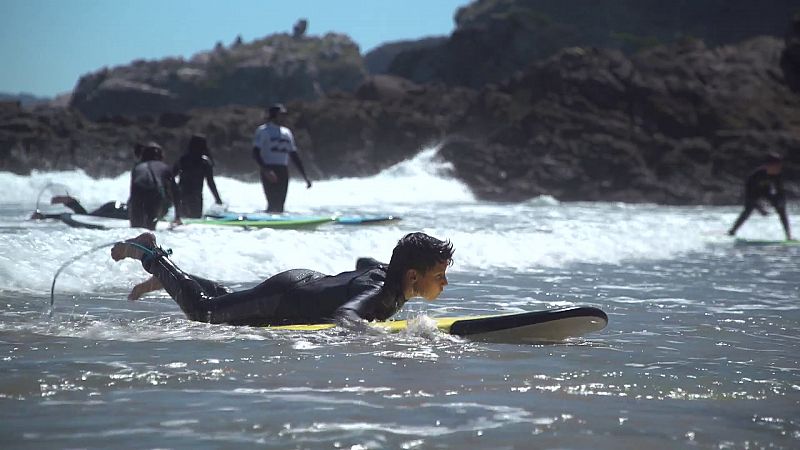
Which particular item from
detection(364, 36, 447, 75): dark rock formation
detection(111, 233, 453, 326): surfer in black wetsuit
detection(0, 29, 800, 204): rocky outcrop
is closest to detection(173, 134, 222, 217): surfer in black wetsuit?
detection(111, 233, 453, 326): surfer in black wetsuit

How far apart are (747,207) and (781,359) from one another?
11.7 meters

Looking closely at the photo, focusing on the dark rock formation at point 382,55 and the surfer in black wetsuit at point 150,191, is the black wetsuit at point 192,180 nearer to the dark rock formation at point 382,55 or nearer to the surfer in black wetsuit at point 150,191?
the surfer in black wetsuit at point 150,191

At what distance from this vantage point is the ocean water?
3.83 m

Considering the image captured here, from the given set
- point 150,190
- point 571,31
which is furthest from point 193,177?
point 571,31

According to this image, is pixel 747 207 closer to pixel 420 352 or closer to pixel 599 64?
pixel 420 352

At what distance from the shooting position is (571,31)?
81938 millimetres

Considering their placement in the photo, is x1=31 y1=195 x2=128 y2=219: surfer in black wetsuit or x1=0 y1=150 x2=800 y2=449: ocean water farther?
x1=31 y1=195 x2=128 y2=219: surfer in black wetsuit

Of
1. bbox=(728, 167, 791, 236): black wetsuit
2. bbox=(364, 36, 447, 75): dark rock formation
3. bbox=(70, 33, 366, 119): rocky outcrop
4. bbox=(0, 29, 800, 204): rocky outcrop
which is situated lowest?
bbox=(728, 167, 791, 236): black wetsuit

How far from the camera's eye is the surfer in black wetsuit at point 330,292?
5855mm

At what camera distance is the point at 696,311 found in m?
7.89

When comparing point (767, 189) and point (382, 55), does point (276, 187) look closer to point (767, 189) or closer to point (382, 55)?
point (767, 189)

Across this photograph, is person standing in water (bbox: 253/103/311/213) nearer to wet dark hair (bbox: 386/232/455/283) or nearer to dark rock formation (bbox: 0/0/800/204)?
wet dark hair (bbox: 386/232/455/283)

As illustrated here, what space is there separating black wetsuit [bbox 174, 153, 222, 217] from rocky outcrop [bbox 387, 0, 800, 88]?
57.5 meters

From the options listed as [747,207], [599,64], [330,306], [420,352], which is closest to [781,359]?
[420,352]
